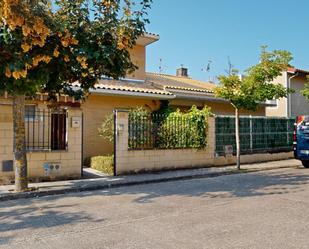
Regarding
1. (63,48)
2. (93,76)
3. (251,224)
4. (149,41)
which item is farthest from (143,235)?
(149,41)

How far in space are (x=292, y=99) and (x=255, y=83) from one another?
1232 centimetres

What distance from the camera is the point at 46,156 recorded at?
977 cm

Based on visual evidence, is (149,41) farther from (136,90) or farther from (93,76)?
(93,76)

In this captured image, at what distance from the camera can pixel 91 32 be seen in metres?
8.16

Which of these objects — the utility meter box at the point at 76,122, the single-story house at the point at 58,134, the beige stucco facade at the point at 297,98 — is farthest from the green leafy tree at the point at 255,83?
the beige stucco facade at the point at 297,98

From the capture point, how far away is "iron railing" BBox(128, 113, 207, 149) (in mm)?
11484

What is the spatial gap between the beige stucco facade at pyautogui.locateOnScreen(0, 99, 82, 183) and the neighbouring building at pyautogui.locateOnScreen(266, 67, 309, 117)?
52.0 feet

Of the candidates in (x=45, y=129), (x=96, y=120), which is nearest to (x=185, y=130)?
(x=96, y=120)

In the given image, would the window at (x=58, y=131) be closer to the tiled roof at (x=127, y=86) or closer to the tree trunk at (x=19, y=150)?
the tree trunk at (x=19, y=150)

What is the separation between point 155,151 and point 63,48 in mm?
5319

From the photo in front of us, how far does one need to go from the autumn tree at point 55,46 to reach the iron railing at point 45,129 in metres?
1.13

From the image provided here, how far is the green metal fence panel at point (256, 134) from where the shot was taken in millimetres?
13930

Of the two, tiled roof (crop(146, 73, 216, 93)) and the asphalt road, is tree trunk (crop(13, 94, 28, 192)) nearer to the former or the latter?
the asphalt road

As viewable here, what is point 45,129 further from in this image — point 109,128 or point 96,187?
point 109,128
